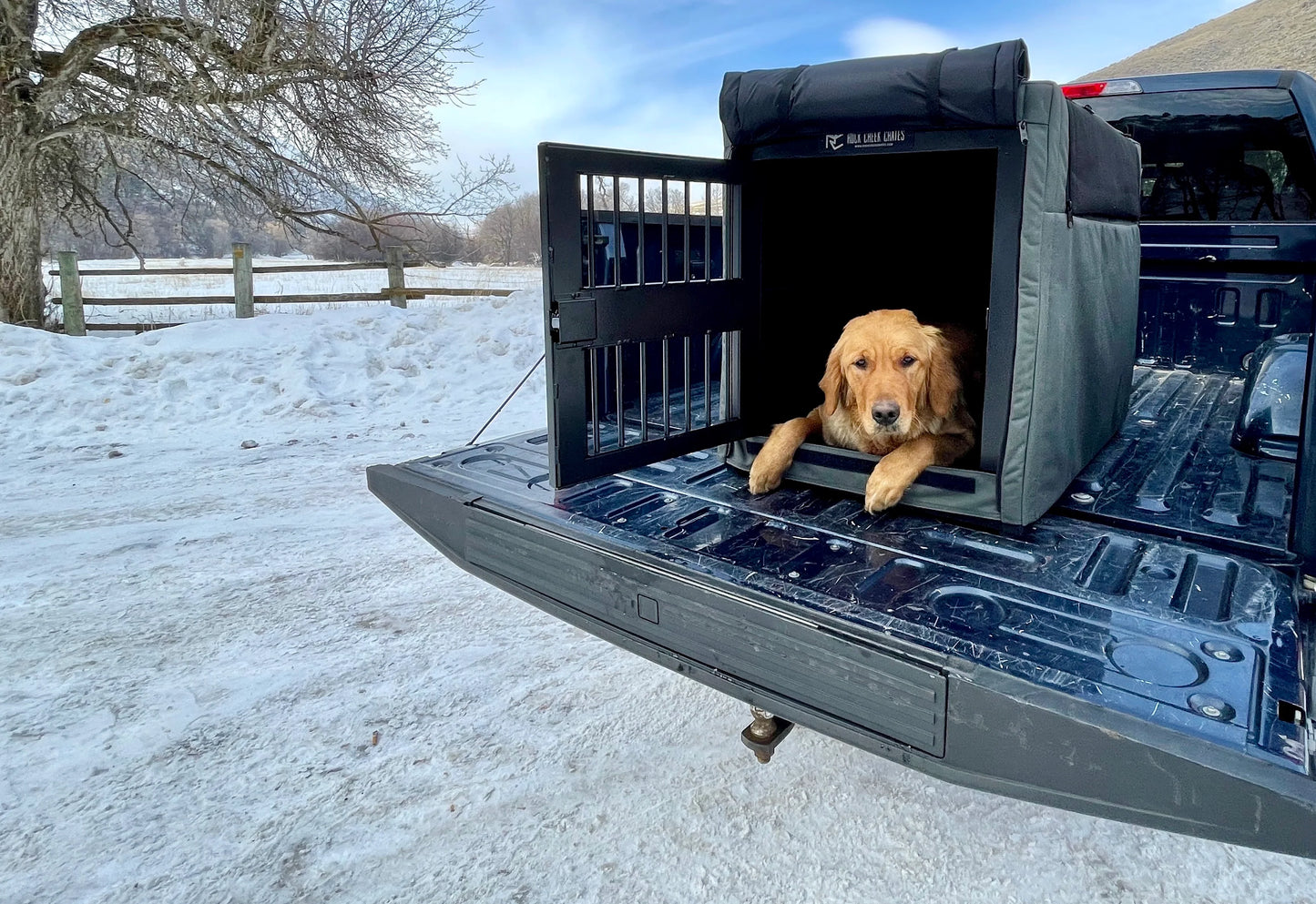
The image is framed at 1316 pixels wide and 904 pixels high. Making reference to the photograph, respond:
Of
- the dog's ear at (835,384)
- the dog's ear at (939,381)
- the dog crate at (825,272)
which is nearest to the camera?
the dog crate at (825,272)

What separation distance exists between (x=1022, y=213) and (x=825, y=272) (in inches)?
60.6

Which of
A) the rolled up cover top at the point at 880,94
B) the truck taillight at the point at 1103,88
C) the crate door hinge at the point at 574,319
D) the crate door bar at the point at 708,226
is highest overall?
the truck taillight at the point at 1103,88

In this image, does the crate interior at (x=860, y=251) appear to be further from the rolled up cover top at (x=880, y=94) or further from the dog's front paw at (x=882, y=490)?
the dog's front paw at (x=882, y=490)

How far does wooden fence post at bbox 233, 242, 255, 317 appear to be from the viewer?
1360 centimetres

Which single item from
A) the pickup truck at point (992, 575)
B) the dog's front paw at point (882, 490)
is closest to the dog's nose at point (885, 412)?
the dog's front paw at point (882, 490)

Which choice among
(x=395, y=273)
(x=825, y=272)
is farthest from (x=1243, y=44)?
(x=825, y=272)

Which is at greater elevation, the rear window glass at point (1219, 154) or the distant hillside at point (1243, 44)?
the distant hillside at point (1243, 44)

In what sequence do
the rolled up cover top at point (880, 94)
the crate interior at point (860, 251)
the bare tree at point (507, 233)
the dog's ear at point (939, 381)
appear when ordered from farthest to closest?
the bare tree at point (507, 233) < the crate interior at point (860, 251) < the dog's ear at point (939, 381) < the rolled up cover top at point (880, 94)

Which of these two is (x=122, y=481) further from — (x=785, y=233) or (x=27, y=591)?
(x=785, y=233)

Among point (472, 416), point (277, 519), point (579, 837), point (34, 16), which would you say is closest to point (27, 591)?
point (277, 519)

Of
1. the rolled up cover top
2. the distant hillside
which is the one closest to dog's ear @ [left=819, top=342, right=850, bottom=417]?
the rolled up cover top

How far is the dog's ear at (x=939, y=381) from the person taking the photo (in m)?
2.87

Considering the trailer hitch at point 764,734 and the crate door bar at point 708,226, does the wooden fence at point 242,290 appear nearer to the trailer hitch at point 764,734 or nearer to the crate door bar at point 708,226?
the crate door bar at point 708,226

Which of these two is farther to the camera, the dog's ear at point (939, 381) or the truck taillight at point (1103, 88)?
the truck taillight at point (1103, 88)
